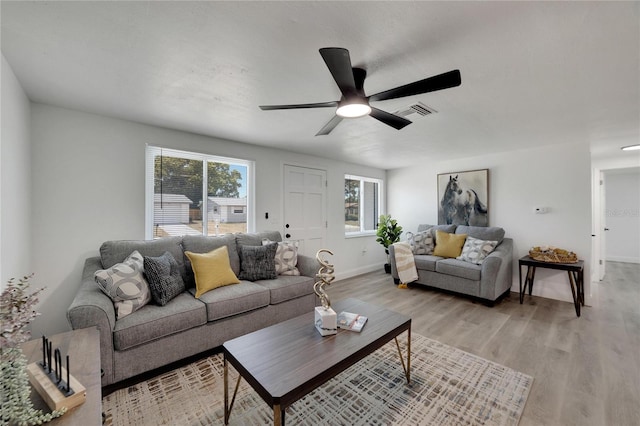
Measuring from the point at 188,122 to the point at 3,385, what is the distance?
2.54 meters

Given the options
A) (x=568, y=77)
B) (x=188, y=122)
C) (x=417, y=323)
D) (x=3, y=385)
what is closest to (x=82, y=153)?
(x=188, y=122)

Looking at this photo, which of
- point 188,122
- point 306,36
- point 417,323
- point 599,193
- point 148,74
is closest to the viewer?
point 306,36

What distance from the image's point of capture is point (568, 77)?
6.07 ft

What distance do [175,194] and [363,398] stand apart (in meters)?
2.88

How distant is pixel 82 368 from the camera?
1.17m

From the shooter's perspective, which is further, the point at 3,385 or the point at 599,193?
the point at 599,193

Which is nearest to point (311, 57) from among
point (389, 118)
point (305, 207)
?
point (389, 118)

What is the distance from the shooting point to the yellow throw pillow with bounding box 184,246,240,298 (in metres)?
2.46

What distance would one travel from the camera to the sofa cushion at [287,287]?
266 centimetres

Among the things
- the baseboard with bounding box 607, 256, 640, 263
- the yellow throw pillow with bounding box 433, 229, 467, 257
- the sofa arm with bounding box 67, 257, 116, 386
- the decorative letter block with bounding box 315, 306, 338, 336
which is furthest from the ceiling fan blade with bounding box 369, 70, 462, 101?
the baseboard with bounding box 607, 256, 640, 263

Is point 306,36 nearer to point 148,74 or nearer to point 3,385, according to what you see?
point 148,74

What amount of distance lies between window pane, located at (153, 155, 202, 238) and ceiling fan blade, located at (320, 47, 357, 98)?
2.41 metres

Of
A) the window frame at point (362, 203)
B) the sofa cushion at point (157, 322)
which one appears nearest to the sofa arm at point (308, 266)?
the sofa cushion at point (157, 322)

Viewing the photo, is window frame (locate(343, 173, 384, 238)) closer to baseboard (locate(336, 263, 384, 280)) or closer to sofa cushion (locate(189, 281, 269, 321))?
baseboard (locate(336, 263, 384, 280))
